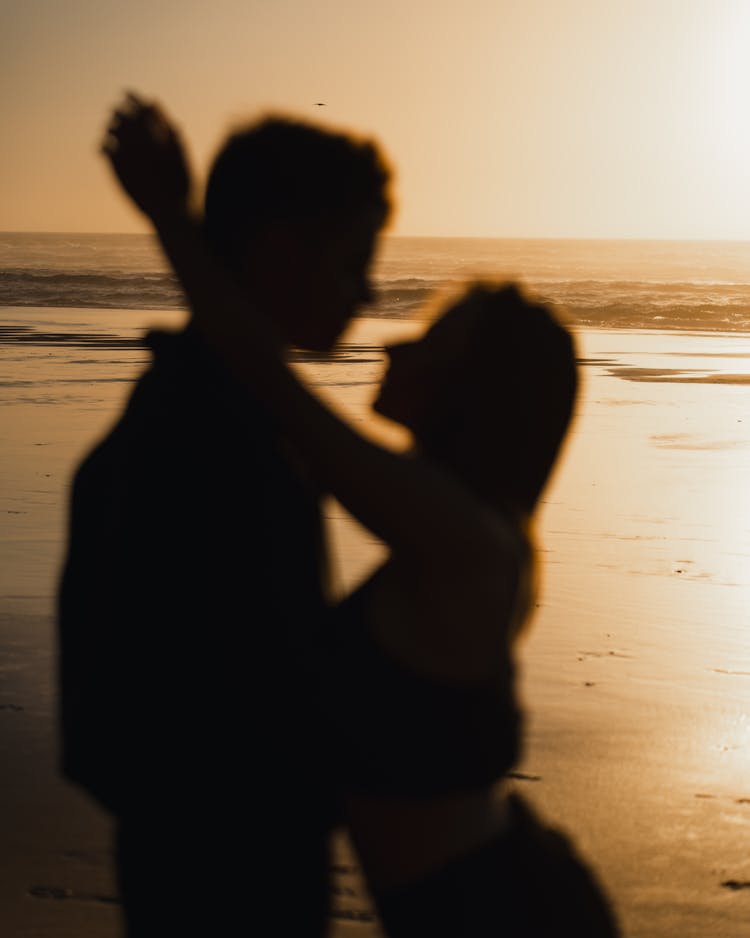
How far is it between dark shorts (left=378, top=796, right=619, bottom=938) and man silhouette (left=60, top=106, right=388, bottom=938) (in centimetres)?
13

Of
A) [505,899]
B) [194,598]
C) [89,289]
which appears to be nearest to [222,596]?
[194,598]

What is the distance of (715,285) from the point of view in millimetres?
50344

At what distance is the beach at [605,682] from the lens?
351 cm

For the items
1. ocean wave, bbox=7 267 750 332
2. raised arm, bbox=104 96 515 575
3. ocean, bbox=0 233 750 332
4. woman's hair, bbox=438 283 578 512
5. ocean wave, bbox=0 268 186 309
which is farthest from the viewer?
ocean wave, bbox=0 268 186 309

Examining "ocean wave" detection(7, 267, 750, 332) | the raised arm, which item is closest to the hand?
the raised arm

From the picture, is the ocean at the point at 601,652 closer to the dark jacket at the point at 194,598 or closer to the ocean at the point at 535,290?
the dark jacket at the point at 194,598

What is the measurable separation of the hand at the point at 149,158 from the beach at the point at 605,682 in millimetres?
414

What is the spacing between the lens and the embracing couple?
4.24ft

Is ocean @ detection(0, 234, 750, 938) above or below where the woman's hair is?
below

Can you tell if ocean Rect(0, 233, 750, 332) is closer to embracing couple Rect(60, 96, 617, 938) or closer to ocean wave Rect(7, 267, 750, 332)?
ocean wave Rect(7, 267, 750, 332)

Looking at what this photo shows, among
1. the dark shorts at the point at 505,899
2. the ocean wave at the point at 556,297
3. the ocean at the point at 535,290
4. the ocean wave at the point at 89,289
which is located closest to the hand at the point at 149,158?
the dark shorts at the point at 505,899

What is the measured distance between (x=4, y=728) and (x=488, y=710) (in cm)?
368

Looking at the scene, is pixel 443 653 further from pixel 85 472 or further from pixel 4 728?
pixel 4 728

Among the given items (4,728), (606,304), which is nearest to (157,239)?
(4,728)
